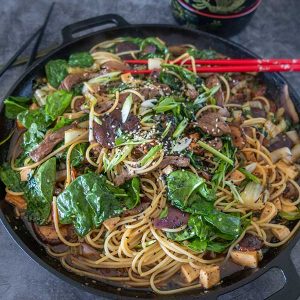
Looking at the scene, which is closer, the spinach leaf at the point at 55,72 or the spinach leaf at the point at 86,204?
the spinach leaf at the point at 86,204

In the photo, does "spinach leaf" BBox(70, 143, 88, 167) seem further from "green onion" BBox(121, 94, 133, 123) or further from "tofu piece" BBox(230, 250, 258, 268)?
"tofu piece" BBox(230, 250, 258, 268)

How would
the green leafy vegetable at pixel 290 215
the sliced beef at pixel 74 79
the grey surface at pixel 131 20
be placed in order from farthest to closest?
the grey surface at pixel 131 20 → the sliced beef at pixel 74 79 → the green leafy vegetable at pixel 290 215

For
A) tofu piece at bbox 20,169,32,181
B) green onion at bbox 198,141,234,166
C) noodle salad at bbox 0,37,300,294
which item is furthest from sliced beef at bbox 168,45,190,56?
tofu piece at bbox 20,169,32,181

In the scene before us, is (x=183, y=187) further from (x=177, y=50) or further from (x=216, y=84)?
(x=177, y=50)

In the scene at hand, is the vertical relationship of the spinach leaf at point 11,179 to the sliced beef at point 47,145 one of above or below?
below

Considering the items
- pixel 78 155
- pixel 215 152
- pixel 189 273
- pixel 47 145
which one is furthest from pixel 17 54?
pixel 189 273

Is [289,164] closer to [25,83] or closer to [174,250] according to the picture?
[174,250]

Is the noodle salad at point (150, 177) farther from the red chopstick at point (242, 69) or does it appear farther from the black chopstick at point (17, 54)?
the black chopstick at point (17, 54)

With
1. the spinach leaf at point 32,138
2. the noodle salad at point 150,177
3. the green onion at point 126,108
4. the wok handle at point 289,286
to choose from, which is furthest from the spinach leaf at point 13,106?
the wok handle at point 289,286
